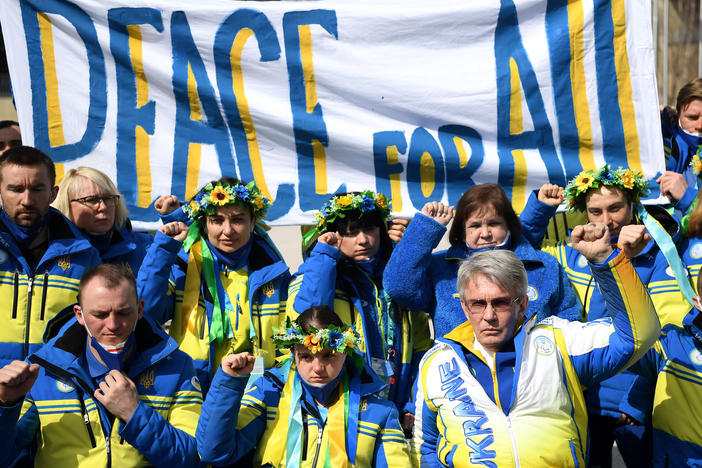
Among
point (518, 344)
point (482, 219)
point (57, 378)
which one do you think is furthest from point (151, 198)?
point (518, 344)

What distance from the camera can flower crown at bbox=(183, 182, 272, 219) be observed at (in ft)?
16.0

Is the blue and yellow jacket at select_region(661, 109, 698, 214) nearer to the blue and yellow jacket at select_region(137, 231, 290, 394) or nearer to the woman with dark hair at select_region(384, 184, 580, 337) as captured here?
the woman with dark hair at select_region(384, 184, 580, 337)

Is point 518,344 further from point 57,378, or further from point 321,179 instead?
point 321,179

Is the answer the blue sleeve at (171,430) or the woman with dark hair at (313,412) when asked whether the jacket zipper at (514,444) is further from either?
the blue sleeve at (171,430)

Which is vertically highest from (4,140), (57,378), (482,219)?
(4,140)

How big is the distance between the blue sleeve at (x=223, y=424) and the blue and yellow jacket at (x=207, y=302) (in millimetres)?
626

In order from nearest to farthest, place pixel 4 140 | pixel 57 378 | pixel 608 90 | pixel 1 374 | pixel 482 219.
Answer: pixel 1 374 → pixel 57 378 → pixel 482 219 → pixel 608 90 → pixel 4 140

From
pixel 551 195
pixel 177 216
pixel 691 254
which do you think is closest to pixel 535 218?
pixel 551 195

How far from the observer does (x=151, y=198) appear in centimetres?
575

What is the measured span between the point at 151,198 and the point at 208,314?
1.41m

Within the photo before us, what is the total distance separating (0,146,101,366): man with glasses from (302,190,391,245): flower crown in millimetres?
1323

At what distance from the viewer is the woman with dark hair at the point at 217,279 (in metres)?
4.60

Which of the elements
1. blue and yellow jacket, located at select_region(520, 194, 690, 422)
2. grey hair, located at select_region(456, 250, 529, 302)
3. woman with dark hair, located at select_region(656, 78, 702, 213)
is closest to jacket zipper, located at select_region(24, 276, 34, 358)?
grey hair, located at select_region(456, 250, 529, 302)

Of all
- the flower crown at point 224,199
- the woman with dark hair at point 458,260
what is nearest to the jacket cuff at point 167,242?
the flower crown at point 224,199
